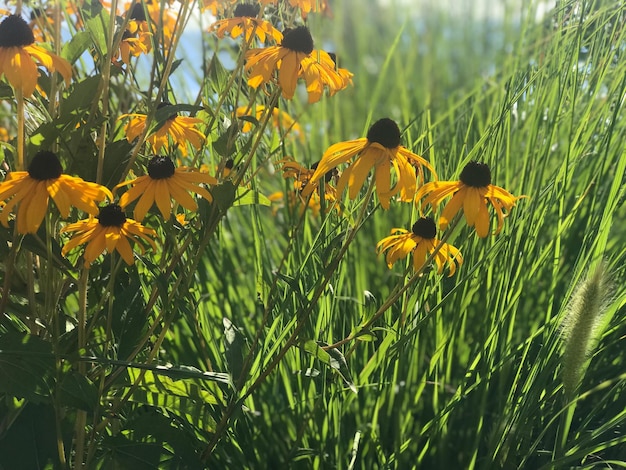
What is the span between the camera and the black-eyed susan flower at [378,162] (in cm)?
74

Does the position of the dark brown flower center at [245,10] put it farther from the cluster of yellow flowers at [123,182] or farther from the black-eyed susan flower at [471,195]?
the black-eyed susan flower at [471,195]

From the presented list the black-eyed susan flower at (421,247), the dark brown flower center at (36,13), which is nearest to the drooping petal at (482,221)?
the black-eyed susan flower at (421,247)

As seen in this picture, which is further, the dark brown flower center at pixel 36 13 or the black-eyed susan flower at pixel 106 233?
the dark brown flower center at pixel 36 13

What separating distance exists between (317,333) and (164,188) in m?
0.33

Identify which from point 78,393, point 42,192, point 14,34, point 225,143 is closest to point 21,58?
point 14,34

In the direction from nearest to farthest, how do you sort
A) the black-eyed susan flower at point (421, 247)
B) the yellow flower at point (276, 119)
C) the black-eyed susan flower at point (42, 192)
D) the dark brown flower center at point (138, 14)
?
1. the black-eyed susan flower at point (42, 192)
2. the black-eyed susan flower at point (421, 247)
3. the yellow flower at point (276, 119)
4. the dark brown flower center at point (138, 14)

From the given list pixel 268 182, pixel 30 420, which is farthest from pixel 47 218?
pixel 268 182

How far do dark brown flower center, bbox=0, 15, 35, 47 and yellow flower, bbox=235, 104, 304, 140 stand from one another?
26cm

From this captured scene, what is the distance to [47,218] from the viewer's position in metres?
0.69

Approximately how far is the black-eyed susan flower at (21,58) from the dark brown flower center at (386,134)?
354 millimetres

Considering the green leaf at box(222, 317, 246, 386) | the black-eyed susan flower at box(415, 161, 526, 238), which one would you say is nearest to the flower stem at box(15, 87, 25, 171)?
the green leaf at box(222, 317, 246, 386)

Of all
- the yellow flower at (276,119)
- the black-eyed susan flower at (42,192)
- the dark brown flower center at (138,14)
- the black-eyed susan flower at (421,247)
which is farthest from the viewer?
the dark brown flower center at (138,14)

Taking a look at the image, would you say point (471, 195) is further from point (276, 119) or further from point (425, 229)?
point (276, 119)

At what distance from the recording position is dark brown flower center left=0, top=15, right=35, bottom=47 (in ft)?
2.32
